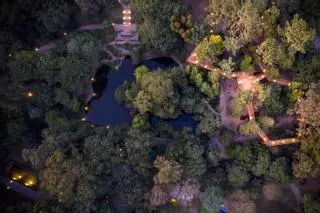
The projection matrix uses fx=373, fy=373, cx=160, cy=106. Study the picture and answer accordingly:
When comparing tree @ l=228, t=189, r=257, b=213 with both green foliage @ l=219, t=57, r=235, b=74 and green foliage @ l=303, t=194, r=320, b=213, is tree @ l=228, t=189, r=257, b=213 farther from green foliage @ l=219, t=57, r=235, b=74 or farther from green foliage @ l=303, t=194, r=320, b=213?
green foliage @ l=219, t=57, r=235, b=74

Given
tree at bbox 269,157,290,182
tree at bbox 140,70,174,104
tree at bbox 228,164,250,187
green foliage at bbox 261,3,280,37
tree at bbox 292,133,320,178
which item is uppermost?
green foliage at bbox 261,3,280,37

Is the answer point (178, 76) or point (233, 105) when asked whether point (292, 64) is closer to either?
point (233, 105)

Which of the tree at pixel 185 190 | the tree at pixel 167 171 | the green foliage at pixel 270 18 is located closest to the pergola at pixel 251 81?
the green foliage at pixel 270 18

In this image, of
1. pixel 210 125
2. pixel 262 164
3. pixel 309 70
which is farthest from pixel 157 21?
pixel 262 164

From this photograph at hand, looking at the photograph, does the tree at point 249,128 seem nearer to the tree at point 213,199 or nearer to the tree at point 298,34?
the tree at point 213,199

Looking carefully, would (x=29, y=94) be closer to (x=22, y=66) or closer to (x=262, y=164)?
(x=22, y=66)

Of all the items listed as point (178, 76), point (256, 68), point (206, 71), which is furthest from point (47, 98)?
point (256, 68)

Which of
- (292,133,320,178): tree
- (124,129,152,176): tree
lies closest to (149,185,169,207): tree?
(124,129,152,176): tree
